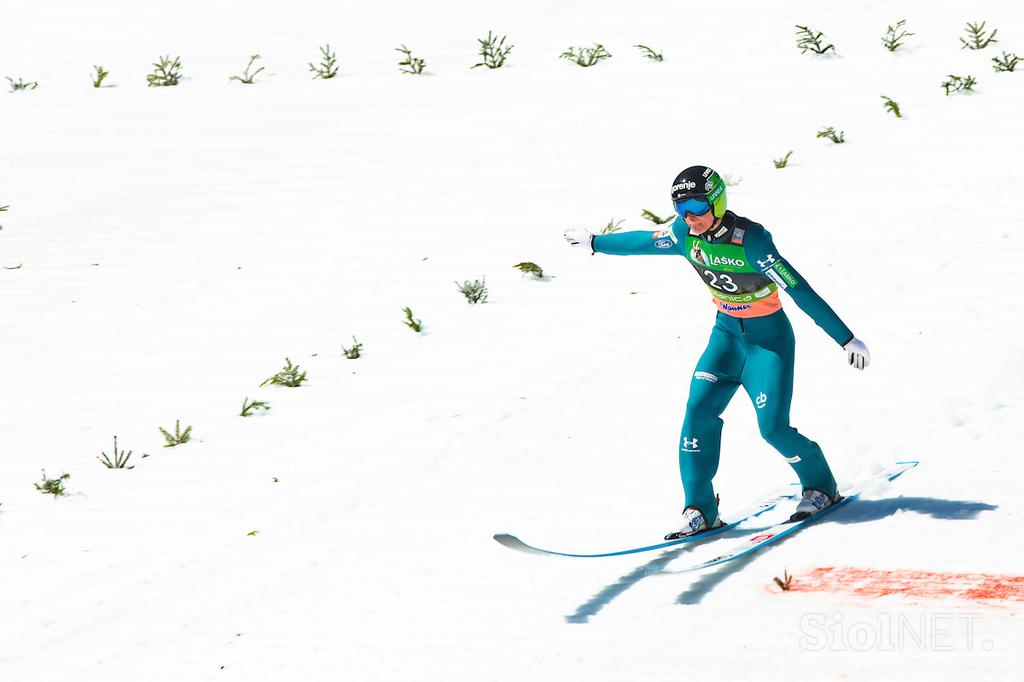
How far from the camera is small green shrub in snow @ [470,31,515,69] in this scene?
650 inches

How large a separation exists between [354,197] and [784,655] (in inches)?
353

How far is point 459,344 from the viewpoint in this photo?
10789mm

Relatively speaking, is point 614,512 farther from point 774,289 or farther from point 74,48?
point 74,48

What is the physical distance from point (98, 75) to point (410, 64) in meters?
4.14

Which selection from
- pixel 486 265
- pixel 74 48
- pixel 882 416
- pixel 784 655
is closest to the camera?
pixel 784 655

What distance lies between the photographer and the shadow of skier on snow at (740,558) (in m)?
6.61

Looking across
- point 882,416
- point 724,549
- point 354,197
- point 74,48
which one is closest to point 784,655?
point 724,549

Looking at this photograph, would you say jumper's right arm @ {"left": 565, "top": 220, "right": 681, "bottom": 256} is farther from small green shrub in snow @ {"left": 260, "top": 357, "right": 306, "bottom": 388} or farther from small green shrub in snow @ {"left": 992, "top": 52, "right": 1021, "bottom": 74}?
small green shrub in snow @ {"left": 992, "top": 52, "right": 1021, "bottom": 74}

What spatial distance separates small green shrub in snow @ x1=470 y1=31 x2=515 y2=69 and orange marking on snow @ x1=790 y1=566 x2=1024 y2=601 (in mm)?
11028

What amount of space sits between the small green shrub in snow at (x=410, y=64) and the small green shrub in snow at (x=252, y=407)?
7540 mm

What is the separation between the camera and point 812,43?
1594 centimetres

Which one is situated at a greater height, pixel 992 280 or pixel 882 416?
pixel 992 280

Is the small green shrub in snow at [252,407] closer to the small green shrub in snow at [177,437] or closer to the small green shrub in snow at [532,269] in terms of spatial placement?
the small green shrub in snow at [177,437]

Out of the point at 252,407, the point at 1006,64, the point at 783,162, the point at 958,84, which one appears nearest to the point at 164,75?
the point at 783,162
